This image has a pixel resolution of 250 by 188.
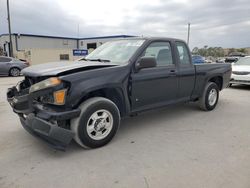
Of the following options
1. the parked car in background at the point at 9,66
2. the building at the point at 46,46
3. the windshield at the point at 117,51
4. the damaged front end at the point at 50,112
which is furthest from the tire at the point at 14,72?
the damaged front end at the point at 50,112

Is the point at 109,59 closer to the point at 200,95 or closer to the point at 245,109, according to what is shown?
the point at 200,95

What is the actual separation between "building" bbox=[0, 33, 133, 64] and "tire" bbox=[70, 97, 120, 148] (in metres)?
23.3

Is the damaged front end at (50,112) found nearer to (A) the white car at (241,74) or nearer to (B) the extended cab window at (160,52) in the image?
(B) the extended cab window at (160,52)

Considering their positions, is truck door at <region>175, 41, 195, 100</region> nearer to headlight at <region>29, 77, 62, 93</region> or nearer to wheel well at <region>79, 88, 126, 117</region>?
wheel well at <region>79, 88, 126, 117</region>

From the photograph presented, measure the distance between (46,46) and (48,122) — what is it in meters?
38.8

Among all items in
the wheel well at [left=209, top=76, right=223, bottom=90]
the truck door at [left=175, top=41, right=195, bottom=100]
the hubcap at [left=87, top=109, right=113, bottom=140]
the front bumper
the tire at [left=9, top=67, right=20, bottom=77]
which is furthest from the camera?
the tire at [left=9, top=67, right=20, bottom=77]

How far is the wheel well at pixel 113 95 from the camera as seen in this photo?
3.77m

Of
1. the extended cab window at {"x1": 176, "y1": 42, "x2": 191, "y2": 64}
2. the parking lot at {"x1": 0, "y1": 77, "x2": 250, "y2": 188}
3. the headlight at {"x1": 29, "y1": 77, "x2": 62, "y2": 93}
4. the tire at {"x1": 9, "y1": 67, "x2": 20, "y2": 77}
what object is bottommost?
the parking lot at {"x1": 0, "y1": 77, "x2": 250, "y2": 188}

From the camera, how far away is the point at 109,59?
444cm

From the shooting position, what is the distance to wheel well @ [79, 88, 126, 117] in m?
3.77

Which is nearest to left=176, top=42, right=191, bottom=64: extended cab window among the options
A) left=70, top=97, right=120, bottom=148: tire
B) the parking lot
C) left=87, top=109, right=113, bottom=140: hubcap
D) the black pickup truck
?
the black pickup truck

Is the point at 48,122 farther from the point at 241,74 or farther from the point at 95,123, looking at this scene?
the point at 241,74

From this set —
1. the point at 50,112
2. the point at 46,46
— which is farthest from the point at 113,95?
the point at 46,46

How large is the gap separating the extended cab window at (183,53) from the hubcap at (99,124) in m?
2.24
